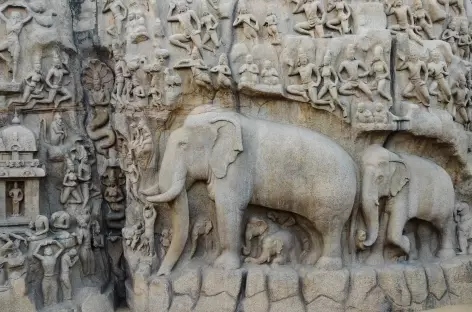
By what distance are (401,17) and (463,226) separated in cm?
305

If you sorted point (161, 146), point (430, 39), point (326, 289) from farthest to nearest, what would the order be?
point (430, 39) < point (161, 146) < point (326, 289)

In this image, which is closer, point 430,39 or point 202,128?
point 202,128

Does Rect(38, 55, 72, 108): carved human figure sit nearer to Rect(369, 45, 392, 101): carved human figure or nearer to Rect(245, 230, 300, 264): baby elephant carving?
Rect(245, 230, 300, 264): baby elephant carving

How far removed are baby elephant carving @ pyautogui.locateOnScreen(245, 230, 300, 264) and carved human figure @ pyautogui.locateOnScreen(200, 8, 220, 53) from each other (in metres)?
2.52

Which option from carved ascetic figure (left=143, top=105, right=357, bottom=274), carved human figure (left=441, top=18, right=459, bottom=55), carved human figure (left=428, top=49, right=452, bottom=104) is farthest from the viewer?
carved human figure (left=441, top=18, right=459, bottom=55)

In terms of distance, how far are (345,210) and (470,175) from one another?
2253mm

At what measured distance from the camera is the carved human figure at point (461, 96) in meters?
8.36

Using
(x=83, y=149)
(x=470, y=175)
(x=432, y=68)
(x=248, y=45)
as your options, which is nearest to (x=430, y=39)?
(x=432, y=68)

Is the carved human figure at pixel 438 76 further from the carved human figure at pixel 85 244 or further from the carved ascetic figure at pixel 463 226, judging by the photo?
the carved human figure at pixel 85 244

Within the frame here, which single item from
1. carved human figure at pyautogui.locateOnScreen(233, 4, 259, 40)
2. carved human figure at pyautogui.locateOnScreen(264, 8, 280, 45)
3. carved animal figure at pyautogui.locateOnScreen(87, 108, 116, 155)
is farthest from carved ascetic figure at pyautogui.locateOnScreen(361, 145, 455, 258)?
carved animal figure at pyautogui.locateOnScreen(87, 108, 116, 155)

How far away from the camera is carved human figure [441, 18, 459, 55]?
866 cm

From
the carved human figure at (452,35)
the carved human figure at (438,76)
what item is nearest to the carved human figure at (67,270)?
the carved human figure at (438,76)

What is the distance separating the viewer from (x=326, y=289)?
741 centimetres

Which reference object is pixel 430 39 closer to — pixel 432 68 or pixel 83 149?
pixel 432 68
